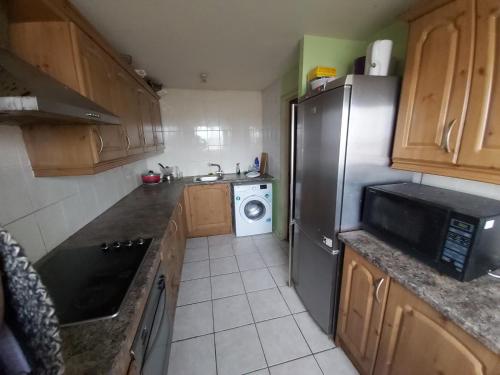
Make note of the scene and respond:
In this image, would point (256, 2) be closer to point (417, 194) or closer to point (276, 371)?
point (417, 194)

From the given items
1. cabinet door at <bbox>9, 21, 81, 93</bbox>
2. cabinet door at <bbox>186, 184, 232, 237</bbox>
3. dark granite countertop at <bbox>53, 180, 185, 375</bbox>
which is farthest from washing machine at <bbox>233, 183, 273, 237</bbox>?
cabinet door at <bbox>9, 21, 81, 93</bbox>

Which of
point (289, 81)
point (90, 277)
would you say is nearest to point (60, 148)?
point (90, 277)

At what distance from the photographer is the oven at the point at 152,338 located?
2.50 feet

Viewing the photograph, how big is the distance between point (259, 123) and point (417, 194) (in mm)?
2616

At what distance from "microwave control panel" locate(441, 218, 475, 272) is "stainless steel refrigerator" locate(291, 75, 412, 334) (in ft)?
1.51

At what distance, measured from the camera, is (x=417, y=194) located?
1.03m

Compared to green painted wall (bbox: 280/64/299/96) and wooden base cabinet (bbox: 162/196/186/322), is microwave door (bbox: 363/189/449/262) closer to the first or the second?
wooden base cabinet (bbox: 162/196/186/322)

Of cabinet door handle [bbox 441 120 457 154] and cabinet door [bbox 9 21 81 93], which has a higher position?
cabinet door [bbox 9 21 81 93]

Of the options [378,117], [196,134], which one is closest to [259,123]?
[196,134]

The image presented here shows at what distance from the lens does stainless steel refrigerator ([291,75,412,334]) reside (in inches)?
43.5

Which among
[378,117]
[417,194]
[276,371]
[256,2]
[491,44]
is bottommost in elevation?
[276,371]

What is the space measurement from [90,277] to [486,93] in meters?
1.83

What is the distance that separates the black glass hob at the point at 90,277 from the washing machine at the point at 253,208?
5.52 feet

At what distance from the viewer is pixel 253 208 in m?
2.99
